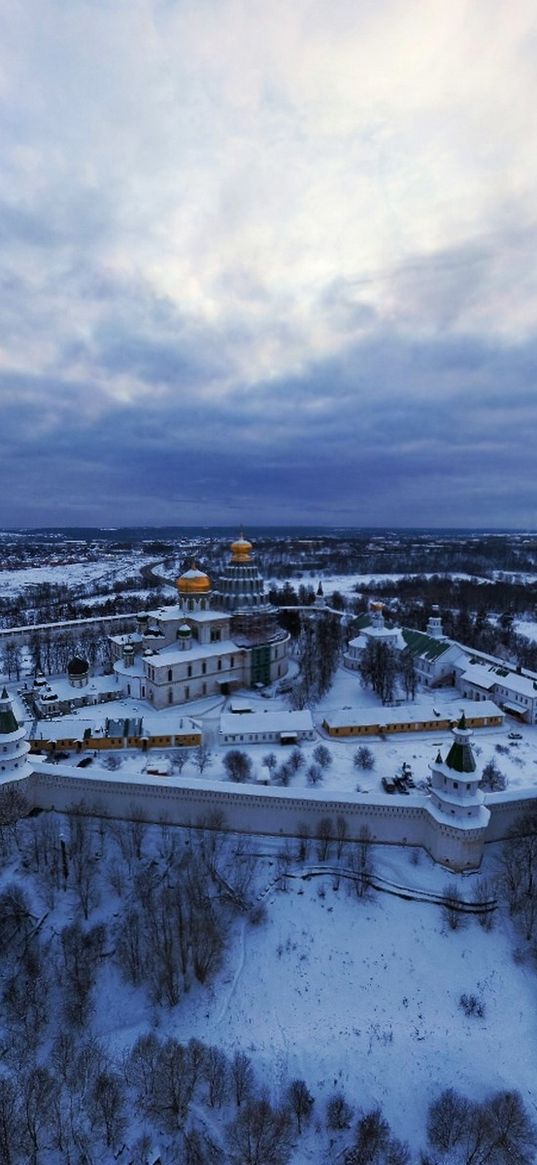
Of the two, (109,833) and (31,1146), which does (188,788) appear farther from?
(31,1146)

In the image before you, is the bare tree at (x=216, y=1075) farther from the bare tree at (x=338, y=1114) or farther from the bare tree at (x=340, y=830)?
the bare tree at (x=340, y=830)

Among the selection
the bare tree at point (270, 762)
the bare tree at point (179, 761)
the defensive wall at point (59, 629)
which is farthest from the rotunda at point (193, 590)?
the bare tree at point (270, 762)

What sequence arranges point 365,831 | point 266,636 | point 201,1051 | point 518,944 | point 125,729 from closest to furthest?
point 201,1051, point 518,944, point 365,831, point 125,729, point 266,636

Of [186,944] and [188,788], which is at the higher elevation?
[188,788]

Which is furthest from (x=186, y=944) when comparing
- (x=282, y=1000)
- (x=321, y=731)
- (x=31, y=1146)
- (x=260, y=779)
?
(x=321, y=731)

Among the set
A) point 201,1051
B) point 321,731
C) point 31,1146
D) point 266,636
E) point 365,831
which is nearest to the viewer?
point 31,1146

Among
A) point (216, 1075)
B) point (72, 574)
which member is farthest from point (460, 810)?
point (72, 574)

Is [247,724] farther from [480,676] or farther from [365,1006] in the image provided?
[480,676]
